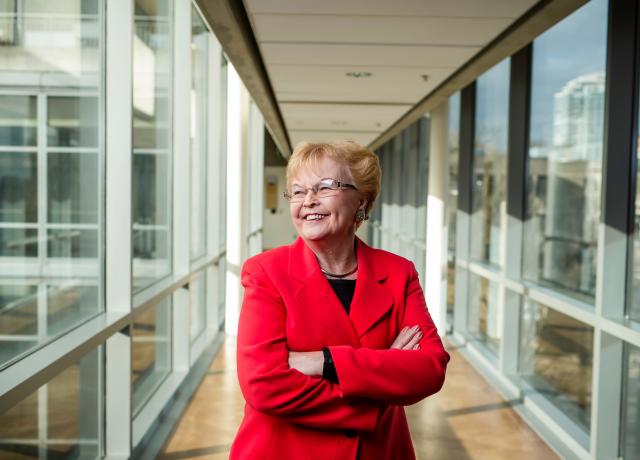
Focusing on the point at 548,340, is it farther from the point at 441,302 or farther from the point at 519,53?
the point at 441,302

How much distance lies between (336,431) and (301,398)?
134mm

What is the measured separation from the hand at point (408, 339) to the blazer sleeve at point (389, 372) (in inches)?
0.9

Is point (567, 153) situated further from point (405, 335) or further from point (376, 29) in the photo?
point (405, 335)

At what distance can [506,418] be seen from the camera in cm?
574

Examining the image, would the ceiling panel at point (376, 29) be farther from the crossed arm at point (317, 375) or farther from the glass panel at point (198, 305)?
the glass panel at point (198, 305)

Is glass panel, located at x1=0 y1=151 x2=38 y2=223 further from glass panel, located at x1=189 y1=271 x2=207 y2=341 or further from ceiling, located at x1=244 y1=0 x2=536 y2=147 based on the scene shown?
glass panel, located at x1=189 y1=271 x2=207 y2=341

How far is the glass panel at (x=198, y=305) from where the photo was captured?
822 cm

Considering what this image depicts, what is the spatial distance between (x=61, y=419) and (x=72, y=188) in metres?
1.21

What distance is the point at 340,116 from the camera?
360 inches

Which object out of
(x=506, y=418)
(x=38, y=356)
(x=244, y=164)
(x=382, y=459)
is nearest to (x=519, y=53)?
(x=506, y=418)

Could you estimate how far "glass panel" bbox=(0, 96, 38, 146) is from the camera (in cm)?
259

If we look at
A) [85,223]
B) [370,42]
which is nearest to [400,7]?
[370,42]

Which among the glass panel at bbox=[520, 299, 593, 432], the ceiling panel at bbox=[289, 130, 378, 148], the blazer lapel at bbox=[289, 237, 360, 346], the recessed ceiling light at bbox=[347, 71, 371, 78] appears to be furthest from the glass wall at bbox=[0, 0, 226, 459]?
the ceiling panel at bbox=[289, 130, 378, 148]

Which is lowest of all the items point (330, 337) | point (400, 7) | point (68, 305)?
point (68, 305)
